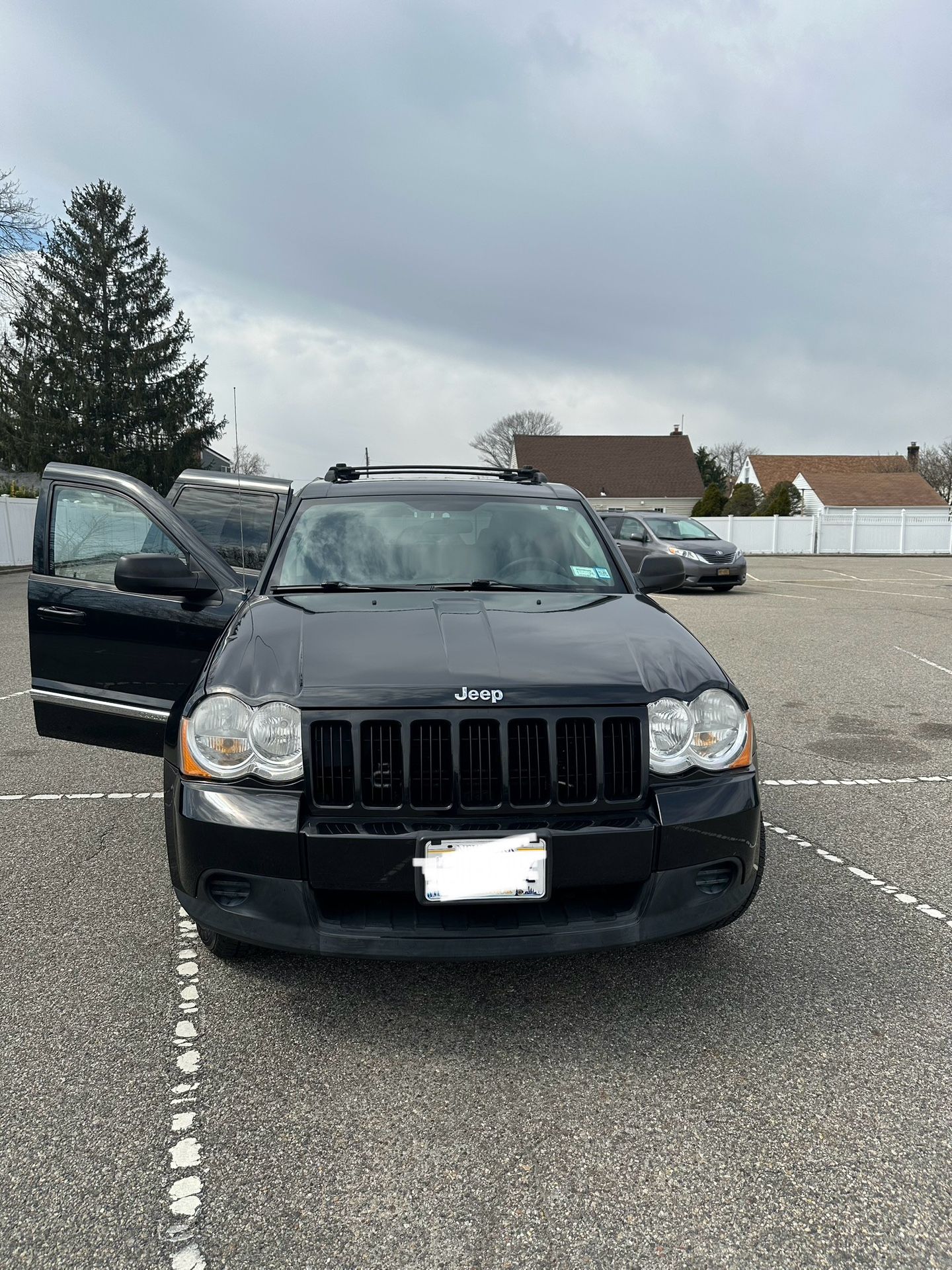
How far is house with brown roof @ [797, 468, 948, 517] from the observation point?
2238 inches

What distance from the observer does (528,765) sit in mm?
2646

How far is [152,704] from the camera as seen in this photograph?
4520 mm

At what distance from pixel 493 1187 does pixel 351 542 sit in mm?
2544

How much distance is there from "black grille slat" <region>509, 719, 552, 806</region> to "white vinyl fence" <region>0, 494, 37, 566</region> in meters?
24.1

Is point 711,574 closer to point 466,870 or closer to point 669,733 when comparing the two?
point 669,733

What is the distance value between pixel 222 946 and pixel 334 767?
851mm

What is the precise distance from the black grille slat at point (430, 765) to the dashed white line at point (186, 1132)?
94 centimetres

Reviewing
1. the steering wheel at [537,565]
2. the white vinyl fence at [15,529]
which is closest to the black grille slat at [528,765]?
the steering wheel at [537,565]

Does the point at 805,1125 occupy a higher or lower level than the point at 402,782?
lower

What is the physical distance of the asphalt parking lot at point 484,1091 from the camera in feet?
6.49

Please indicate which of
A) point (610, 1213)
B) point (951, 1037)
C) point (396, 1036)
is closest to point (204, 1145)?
point (396, 1036)

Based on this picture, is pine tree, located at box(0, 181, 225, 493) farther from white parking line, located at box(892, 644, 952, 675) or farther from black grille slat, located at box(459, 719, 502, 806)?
black grille slat, located at box(459, 719, 502, 806)

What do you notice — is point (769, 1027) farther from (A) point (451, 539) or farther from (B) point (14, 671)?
(B) point (14, 671)

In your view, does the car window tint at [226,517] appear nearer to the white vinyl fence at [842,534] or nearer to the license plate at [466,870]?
the license plate at [466,870]
